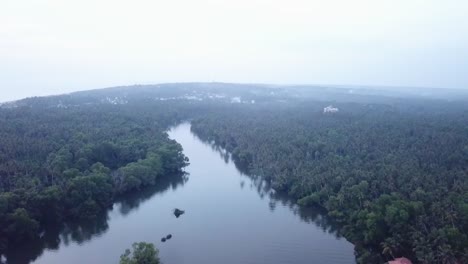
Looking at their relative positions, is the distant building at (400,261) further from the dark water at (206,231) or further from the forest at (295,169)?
the dark water at (206,231)

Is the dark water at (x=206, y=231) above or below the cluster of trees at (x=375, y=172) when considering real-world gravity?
below

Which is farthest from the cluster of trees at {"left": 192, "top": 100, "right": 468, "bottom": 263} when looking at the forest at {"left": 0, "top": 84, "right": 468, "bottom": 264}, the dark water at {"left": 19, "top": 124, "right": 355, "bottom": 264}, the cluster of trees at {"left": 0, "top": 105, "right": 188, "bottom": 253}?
the cluster of trees at {"left": 0, "top": 105, "right": 188, "bottom": 253}

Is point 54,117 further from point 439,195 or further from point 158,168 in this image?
point 439,195

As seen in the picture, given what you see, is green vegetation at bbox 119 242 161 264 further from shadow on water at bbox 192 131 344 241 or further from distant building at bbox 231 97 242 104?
distant building at bbox 231 97 242 104

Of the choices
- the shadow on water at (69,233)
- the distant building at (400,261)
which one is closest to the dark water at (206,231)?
the shadow on water at (69,233)

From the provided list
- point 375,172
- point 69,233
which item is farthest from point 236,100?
point 69,233

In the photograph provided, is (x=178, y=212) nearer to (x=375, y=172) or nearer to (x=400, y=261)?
(x=375, y=172)

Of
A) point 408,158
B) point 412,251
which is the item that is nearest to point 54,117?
point 408,158
